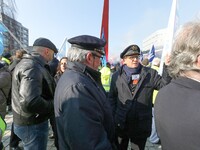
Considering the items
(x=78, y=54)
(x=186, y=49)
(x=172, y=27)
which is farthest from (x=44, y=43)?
(x=172, y=27)

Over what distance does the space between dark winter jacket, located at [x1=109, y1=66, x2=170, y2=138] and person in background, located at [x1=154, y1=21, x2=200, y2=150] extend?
1.71m

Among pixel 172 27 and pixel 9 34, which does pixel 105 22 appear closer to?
pixel 172 27

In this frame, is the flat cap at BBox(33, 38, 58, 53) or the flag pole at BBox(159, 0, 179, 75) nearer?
the flat cap at BBox(33, 38, 58, 53)

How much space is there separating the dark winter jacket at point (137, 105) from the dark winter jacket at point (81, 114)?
1.34 m

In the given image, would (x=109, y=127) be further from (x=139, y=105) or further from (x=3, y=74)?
(x=3, y=74)

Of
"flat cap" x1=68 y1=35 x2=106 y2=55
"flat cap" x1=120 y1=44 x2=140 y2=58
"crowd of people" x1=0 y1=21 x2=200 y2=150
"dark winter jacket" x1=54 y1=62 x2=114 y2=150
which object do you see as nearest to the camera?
"crowd of people" x1=0 y1=21 x2=200 y2=150

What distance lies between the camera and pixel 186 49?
47.3 inches

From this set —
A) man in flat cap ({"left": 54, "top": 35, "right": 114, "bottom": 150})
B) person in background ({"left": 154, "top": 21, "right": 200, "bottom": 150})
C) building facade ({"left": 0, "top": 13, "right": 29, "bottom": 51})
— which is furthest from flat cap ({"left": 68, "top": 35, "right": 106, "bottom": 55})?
building facade ({"left": 0, "top": 13, "right": 29, "bottom": 51})

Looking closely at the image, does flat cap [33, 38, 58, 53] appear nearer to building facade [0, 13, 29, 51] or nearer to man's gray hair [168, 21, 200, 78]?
building facade [0, 13, 29, 51]

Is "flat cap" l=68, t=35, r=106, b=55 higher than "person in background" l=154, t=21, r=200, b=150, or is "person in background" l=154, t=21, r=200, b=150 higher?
"flat cap" l=68, t=35, r=106, b=55

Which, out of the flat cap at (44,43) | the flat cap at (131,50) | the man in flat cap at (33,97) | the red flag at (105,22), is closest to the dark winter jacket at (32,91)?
the man in flat cap at (33,97)

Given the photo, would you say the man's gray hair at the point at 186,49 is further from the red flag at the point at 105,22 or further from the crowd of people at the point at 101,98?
the red flag at the point at 105,22

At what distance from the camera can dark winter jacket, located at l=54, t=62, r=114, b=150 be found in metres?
1.45

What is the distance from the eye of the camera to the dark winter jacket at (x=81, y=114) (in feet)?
4.76
